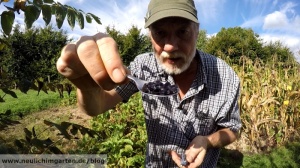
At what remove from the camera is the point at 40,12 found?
109 centimetres

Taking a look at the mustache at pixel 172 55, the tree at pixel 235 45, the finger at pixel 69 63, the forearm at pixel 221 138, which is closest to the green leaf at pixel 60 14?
the finger at pixel 69 63

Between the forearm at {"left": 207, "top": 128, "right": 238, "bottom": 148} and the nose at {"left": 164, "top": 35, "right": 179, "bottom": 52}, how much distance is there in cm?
64

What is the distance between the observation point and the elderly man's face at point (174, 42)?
69.6 inches

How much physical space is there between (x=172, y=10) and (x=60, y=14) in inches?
30.0

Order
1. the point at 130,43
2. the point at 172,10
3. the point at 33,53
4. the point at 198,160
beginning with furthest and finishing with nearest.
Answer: the point at 130,43
the point at 33,53
the point at 172,10
the point at 198,160

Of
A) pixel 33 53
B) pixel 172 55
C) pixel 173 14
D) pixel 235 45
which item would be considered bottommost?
pixel 172 55

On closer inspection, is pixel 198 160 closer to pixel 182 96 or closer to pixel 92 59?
pixel 182 96

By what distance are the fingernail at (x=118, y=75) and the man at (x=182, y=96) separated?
700 mm

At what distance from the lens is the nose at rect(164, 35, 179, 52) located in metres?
1.75

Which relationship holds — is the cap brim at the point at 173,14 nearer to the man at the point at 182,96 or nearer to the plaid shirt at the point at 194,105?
the man at the point at 182,96

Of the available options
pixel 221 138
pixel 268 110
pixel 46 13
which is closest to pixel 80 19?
pixel 46 13

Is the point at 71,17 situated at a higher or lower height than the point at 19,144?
higher

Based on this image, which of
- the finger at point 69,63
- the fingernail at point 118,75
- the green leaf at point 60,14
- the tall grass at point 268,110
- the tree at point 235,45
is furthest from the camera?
the tree at point 235,45

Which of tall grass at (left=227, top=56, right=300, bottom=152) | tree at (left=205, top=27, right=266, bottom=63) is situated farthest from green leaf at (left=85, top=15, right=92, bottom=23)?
tree at (left=205, top=27, right=266, bottom=63)
